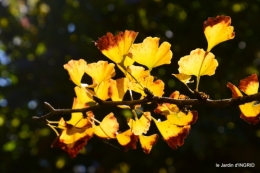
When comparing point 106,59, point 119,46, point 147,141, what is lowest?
point 106,59

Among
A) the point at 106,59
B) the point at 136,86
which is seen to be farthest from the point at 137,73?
the point at 106,59

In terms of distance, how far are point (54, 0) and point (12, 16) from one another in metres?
0.25

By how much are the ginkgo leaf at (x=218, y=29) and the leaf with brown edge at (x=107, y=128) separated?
0.12 m

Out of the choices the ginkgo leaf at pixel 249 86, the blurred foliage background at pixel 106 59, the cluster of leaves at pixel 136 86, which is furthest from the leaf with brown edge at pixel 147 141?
the blurred foliage background at pixel 106 59

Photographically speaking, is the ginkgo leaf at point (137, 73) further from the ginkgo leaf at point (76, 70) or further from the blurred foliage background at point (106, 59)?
the blurred foliage background at point (106, 59)

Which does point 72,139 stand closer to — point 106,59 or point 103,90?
point 103,90

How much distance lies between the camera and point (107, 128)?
0.39m

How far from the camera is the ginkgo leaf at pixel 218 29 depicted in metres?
0.36

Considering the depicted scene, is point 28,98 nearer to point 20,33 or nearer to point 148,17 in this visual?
point 20,33

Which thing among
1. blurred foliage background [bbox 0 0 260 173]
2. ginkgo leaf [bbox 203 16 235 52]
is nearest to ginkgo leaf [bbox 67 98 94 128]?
ginkgo leaf [bbox 203 16 235 52]

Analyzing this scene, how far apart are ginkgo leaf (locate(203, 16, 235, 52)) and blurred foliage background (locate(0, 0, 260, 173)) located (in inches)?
39.5

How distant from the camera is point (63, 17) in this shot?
1.63 metres

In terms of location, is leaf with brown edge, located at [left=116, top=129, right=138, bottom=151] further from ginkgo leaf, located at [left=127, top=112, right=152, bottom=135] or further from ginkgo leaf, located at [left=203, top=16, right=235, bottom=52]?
ginkgo leaf, located at [left=203, top=16, right=235, bottom=52]

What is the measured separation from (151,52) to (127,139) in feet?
0.29
